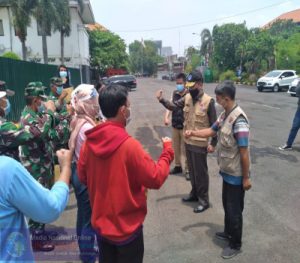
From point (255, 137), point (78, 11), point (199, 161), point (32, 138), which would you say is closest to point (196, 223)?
point (199, 161)

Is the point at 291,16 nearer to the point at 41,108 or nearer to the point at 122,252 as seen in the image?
the point at 41,108

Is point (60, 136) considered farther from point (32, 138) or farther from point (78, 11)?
point (78, 11)

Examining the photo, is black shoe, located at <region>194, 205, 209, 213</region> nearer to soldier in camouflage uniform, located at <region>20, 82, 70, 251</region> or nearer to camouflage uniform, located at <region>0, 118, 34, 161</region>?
soldier in camouflage uniform, located at <region>20, 82, 70, 251</region>

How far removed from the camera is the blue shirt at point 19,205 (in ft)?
5.34

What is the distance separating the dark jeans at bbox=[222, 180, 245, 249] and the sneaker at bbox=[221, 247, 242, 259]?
34mm

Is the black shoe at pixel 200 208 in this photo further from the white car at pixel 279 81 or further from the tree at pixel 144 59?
the tree at pixel 144 59

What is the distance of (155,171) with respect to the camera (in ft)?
7.43

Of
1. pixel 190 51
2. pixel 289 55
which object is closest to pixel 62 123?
pixel 289 55

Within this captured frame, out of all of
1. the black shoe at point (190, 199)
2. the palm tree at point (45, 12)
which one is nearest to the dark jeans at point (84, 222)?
the black shoe at point (190, 199)

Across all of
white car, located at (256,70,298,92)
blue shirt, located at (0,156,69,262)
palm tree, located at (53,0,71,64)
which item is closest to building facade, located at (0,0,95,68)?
palm tree, located at (53,0,71,64)

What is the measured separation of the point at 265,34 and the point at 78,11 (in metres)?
22.7

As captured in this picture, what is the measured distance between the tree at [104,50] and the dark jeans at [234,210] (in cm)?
4162

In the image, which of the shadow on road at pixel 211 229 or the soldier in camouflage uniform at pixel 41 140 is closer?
the soldier in camouflage uniform at pixel 41 140

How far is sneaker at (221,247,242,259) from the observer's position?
12.0 feet
